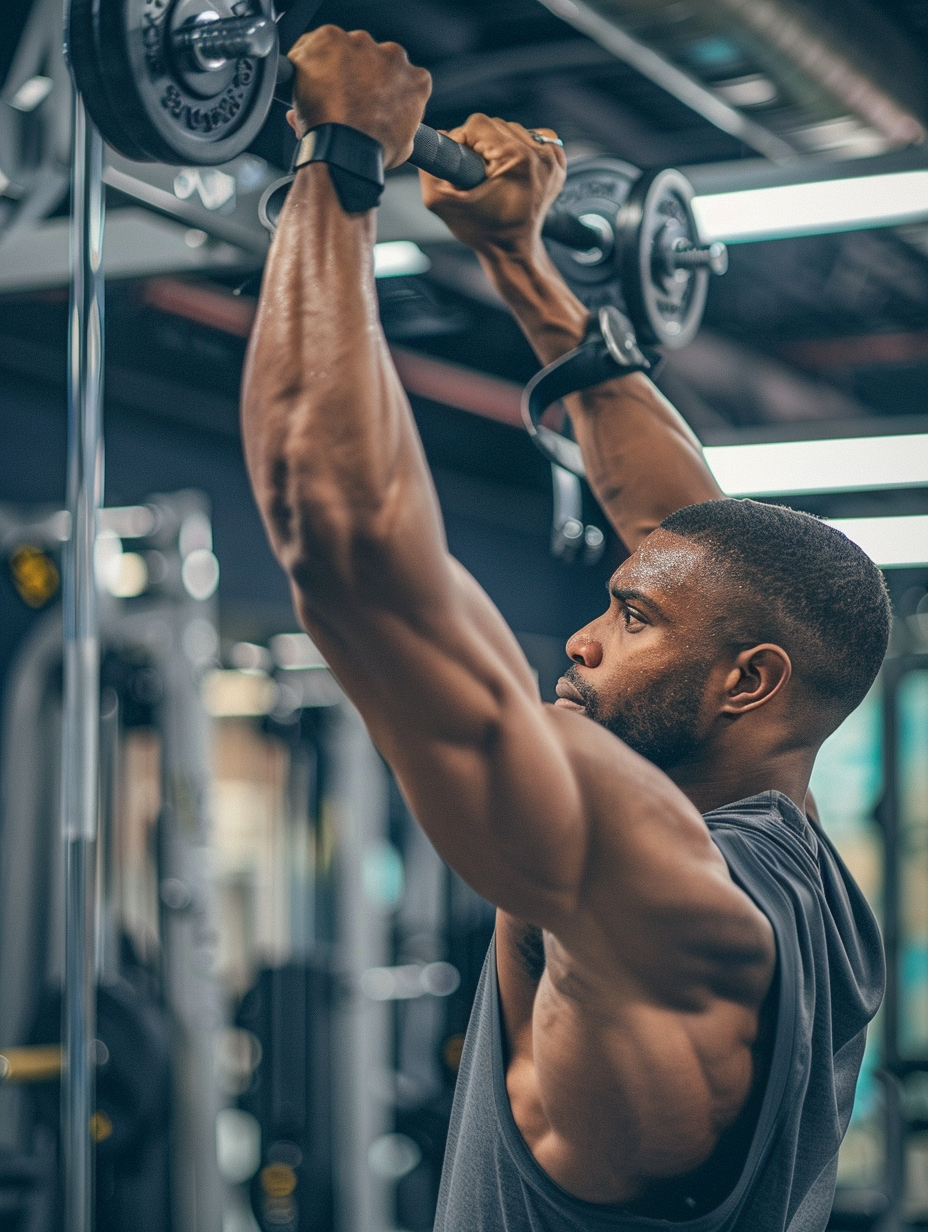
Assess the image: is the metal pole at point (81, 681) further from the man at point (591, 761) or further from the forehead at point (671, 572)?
the forehead at point (671, 572)

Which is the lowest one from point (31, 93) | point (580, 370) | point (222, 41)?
point (580, 370)

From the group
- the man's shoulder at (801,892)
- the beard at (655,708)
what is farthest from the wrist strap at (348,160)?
the man's shoulder at (801,892)

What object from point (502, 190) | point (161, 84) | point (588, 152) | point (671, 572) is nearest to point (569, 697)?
point (671, 572)

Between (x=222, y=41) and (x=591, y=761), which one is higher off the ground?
(x=222, y=41)

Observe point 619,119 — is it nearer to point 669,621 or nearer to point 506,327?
point 506,327

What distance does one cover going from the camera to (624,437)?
216 centimetres

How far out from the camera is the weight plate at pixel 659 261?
2.21 meters

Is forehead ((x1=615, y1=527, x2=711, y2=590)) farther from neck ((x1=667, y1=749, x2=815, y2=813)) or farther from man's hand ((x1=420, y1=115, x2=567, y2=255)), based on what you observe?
man's hand ((x1=420, y1=115, x2=567, y2=255))

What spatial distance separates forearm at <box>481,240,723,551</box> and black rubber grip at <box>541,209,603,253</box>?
3 centimetres

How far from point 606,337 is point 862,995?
3.06 feet

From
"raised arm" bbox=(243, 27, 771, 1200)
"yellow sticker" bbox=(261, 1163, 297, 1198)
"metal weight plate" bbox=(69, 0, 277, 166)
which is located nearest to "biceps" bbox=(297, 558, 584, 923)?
"raised arm" bbox=(243, 27, 771, 1200)

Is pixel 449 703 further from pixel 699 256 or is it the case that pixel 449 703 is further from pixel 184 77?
pixel 699 256

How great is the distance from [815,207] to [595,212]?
620 millimetres

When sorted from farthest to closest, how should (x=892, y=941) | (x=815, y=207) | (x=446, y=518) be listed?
1. (x=446, y=518)
2. (x=892, y=941)
3. (x=815, y=207)
